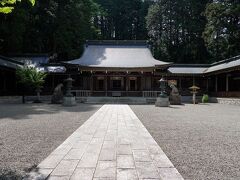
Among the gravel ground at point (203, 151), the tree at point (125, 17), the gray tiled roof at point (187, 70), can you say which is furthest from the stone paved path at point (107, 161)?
the tree at point (125, 17)

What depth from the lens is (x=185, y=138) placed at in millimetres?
7953

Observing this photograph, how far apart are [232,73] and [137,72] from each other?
9820 millimetres

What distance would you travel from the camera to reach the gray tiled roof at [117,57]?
1209 inches

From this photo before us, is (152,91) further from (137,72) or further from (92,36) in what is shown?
(92,36)

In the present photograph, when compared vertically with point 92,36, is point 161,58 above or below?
below

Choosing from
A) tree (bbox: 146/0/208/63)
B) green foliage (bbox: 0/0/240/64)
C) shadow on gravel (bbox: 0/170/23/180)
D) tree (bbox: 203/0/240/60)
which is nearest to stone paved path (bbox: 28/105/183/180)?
shadow on gravel (bbox: 0/170/23/180)

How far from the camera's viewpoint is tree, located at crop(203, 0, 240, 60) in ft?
117

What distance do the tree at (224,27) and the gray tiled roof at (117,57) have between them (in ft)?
29.2

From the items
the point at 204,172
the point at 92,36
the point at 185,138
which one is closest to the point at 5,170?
the point at 204,172

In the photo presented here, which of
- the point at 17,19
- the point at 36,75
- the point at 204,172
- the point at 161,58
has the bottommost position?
the point at 204,172

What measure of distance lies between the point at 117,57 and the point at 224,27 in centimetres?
1460

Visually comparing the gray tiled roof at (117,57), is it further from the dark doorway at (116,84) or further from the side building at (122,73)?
the dark doorway at (116,84)

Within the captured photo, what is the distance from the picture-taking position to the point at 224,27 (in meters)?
36.4

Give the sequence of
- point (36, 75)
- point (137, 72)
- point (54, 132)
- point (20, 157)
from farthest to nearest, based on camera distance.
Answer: point (137, 72), point (36, 75), point (54, 132), point (20, 157)
